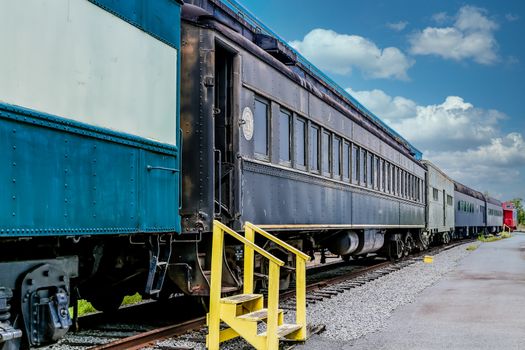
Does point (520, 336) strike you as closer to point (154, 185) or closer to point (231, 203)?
point (231, 203)

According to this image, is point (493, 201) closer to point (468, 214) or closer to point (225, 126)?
point (468, 214)

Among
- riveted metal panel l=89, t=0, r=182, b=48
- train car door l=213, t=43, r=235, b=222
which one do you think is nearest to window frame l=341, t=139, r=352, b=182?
train car door l=213, t=43, r=235, b=222

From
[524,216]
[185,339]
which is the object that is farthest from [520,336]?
[524,216]

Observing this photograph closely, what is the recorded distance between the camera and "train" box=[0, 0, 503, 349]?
449 centimetres

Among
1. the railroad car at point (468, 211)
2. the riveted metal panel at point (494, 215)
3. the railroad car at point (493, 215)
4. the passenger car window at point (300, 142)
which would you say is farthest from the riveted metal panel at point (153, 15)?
the riveted metal panel at point (494, 215)

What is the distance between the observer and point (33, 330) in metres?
4.67

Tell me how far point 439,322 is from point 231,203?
10.5ft

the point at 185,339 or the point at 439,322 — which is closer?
the point at 185,339

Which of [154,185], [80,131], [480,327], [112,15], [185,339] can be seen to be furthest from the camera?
[480,327]

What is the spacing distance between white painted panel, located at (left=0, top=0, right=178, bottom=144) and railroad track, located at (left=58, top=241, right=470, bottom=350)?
2.04 meters

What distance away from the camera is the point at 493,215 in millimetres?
62438

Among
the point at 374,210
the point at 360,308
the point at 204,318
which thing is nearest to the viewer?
the point at 204,318

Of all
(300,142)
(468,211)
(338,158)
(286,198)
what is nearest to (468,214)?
(468,211)

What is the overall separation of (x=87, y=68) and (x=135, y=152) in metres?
0.93
